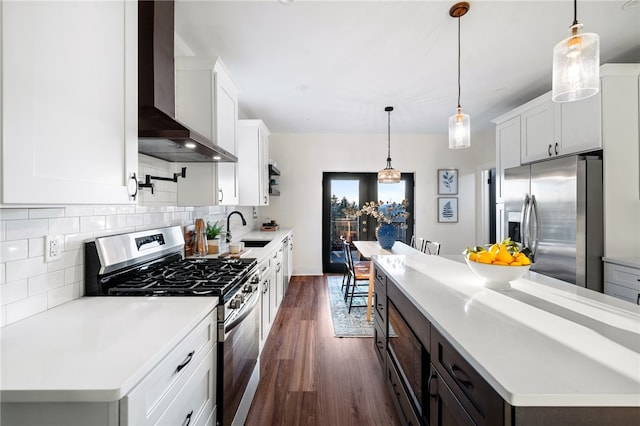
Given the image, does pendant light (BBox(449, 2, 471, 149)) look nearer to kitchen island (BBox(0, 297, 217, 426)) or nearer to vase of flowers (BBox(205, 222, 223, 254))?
kitchen island (BBox(0, 297, 217, 426))

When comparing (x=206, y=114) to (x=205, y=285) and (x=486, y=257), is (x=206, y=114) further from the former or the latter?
(x=486, y=257)

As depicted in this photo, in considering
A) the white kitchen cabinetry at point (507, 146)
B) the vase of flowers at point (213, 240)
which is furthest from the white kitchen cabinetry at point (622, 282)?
the vase of flowers at point (213, 240)

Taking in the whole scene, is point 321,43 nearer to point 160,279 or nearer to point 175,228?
point 175,228

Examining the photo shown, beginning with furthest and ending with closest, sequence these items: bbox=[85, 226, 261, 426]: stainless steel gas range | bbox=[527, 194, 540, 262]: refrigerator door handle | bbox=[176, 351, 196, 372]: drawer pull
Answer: bbox=[527, 194, 540, 262]: refrigerator door handle < bbox=[85, 226, 261, 426]: stainless steel gas range < bbox=[176, 351, 196, 372]: drawer pull

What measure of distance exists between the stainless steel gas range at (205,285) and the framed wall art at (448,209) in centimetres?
447

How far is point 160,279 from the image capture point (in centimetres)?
154

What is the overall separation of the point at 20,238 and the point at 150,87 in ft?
2.59

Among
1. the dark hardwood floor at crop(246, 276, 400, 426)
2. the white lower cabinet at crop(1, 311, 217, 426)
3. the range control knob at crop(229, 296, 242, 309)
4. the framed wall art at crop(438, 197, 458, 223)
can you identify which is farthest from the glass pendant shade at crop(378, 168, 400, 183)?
the white lower cabinet at crop(1, 311, 217, 426)

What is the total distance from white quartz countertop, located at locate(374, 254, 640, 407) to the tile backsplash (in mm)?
1547

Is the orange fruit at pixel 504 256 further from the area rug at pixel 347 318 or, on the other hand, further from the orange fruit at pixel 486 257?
the area rug at pixel 347 318

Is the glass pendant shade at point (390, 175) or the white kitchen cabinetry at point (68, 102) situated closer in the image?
the white kitchen cabinetry at point (68, 102)

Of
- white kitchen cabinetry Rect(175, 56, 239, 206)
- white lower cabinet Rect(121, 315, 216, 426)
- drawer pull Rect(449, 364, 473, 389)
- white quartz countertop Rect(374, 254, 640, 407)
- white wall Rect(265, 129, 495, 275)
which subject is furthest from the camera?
white wall Rect(265, 129, 495, 275)

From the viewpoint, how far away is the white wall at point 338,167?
5.38 m

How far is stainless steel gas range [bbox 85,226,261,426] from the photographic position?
53.7 inches
